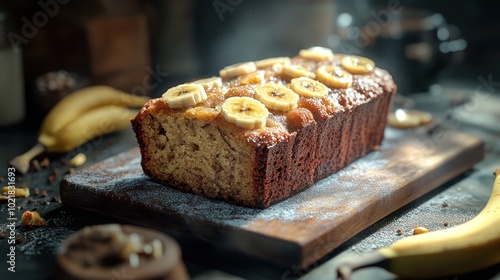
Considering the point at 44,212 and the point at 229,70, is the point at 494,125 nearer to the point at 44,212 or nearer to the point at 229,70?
the point at 229,70

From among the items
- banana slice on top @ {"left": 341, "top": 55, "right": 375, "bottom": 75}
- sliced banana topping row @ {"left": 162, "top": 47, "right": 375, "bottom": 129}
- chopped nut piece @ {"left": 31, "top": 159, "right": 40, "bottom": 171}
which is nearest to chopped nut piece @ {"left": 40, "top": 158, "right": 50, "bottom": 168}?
chopped nut piece @ {"left": 31, "top": 159, "right": 40, "bottom": 171}

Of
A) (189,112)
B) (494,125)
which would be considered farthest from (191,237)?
(494,125)

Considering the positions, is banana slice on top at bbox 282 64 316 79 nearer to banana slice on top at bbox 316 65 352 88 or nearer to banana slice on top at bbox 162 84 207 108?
banana slice on top at bbox 316 65 352 88

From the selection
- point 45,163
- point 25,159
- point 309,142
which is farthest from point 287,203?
point 25,159

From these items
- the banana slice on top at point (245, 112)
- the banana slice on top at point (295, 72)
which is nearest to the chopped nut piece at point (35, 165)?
the banana slice on top at point (245, 112)

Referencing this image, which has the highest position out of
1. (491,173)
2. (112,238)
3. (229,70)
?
(229,70)

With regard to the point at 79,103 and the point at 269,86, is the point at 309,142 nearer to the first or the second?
the point at 269,86

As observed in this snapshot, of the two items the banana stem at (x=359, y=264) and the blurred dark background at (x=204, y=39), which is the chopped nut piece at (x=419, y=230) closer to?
the banana stem at (x=359, y=264)
